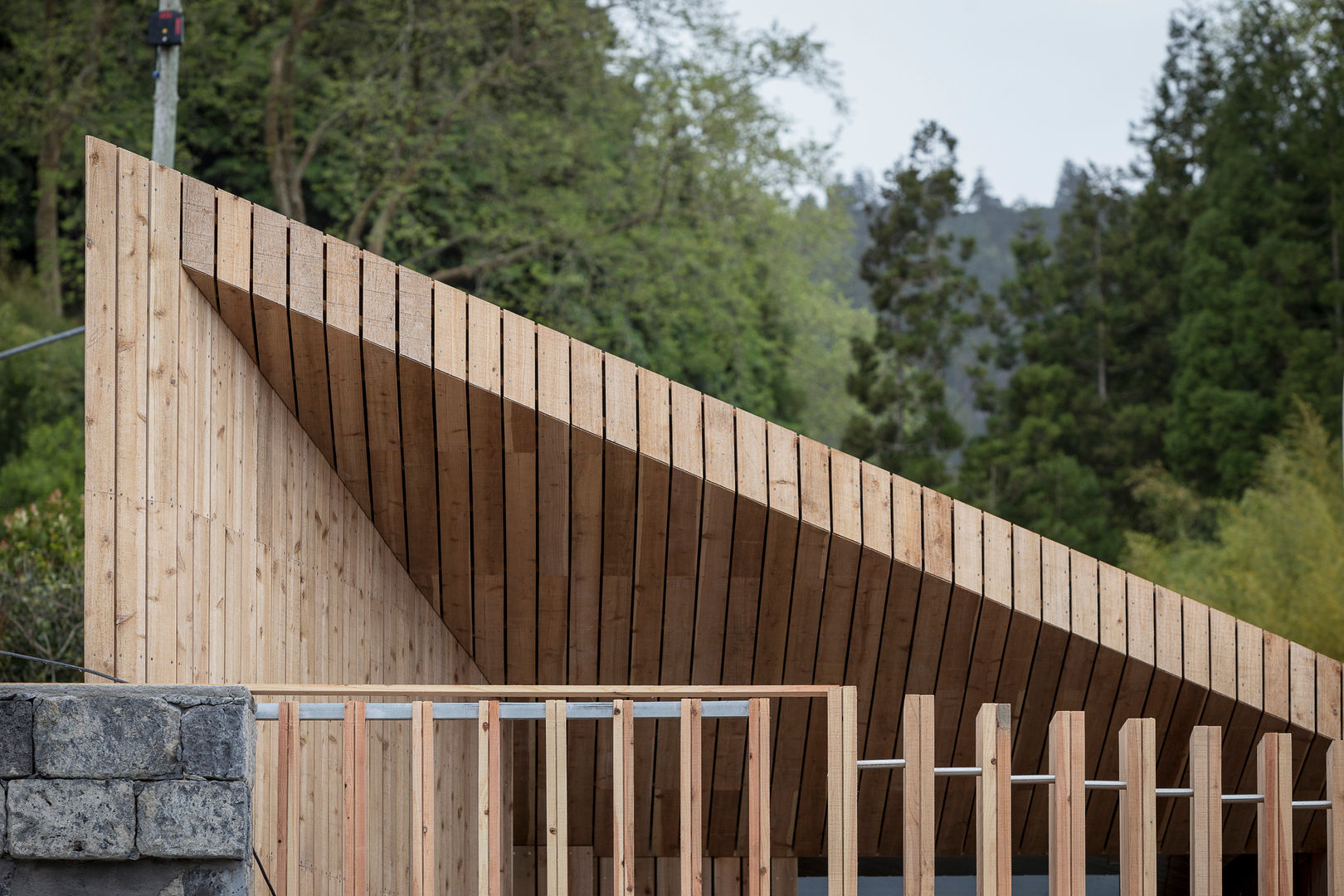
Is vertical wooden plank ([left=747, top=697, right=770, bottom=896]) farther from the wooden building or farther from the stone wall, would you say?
the stone wall

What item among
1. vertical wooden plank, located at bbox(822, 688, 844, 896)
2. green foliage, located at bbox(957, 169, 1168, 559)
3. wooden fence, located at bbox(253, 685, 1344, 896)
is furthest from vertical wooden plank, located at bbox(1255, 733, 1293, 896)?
green foliage, located at bbox(957, 169, 1168, 559)

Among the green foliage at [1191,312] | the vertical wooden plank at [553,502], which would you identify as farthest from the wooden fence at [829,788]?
the green foliage at [1191,312]

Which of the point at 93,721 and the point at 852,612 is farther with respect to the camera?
the point at 852,612

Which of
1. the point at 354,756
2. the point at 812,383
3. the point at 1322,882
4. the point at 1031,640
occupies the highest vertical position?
the point at 812,383

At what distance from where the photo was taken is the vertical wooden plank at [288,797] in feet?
10.3

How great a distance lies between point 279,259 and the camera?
11.7 feet

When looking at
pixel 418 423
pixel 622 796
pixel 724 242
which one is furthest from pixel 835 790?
pixel 724 242

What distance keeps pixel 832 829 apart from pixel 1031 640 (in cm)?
131

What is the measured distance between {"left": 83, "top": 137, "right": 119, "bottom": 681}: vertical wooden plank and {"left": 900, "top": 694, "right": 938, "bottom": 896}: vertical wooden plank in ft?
7.36

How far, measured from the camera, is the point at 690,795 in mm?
3305

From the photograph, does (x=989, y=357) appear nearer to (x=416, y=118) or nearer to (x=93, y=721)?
(x=416, y=118)

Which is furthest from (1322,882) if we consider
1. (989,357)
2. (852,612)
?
(989,357)

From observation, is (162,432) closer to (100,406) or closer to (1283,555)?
(100,406)

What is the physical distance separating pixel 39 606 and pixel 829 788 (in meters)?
5.98
